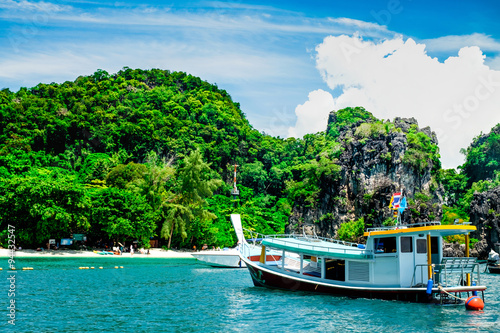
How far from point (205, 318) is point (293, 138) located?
320ft

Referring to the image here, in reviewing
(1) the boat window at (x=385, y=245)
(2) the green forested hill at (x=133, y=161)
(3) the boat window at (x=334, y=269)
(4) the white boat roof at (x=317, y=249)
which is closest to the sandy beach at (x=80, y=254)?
(2) the green forested hill at (x=133, y=161)

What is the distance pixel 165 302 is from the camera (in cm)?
2348

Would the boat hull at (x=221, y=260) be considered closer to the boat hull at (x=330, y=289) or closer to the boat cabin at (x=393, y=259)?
the boat hull at (x=330, y=289)

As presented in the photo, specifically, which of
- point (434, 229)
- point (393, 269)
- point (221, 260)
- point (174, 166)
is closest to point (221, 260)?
point (221, 260)

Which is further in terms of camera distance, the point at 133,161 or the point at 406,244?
the point at 133,161

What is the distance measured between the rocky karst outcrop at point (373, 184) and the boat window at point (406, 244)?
→ 39.4 meters

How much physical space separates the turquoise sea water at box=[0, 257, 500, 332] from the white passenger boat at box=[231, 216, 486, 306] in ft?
2.15

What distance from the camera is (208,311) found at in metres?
21.4

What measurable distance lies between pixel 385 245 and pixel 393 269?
1.29 metres

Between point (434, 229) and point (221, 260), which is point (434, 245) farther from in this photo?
point (221, 260)

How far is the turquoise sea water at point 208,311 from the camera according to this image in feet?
59.0

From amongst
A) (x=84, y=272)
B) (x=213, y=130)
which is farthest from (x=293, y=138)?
(x=84, y=272)

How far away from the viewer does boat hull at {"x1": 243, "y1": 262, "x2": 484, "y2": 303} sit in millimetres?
23016

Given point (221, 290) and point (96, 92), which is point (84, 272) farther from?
point (96, 92)
